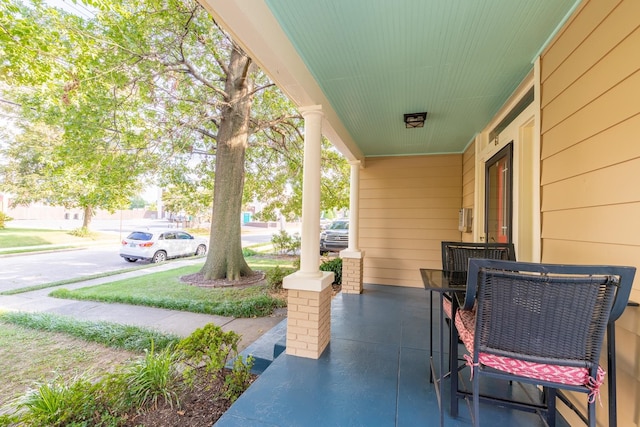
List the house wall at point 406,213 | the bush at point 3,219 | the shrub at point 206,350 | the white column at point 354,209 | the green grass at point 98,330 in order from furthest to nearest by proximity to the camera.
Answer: the bush at point 3,219 → the house wall at point 406,213 → the white column at point 354,209 → the green grass at point 98,330 → the shrub at point 206,350

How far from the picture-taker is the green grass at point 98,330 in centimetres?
335

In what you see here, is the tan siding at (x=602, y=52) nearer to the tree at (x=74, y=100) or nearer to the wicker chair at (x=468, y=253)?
the wicker chair at (x=468, y=253)

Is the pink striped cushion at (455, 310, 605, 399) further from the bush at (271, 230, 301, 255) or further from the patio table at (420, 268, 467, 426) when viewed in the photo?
the bush at (271, 230, 301, 255)

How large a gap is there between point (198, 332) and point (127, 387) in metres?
0.57

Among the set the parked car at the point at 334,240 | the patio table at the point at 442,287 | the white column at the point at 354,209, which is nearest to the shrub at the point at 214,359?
the patio table at the point at 442,287

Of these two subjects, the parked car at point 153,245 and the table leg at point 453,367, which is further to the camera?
the parked car at point 153,245

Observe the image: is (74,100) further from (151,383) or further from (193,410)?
(193,410)

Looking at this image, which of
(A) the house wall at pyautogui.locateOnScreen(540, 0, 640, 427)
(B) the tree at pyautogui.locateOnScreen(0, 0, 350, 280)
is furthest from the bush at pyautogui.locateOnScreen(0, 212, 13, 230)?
(A) the house wall at pyautogui.locateOnScreen(540, 0, 640, 427)

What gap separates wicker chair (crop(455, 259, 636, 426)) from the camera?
3.32 ft

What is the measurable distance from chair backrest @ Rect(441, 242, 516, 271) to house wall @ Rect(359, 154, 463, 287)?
278 cm

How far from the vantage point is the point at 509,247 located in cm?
213

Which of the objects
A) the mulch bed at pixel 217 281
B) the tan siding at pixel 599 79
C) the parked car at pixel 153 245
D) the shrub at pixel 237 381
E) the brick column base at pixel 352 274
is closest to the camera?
the tan siding at pixel 599 79

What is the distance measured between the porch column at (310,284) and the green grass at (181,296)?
88.1 inches

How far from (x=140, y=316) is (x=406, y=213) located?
15.8 feet
